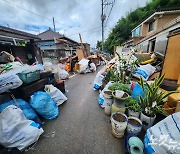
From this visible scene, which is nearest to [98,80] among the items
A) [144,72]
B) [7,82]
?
[144,72]

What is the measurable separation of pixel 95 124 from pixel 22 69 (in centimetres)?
188

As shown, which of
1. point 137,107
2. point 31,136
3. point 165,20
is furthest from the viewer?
point 165,20

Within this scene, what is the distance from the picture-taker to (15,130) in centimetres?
137

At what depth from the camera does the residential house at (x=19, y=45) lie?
358 cm

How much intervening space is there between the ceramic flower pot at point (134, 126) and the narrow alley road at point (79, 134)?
0.22 metres

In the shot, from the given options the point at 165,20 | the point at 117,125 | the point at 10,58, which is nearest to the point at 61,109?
the point at 117,125

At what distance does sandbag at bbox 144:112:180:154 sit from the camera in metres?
0.93

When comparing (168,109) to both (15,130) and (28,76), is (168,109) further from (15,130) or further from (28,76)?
(28,76)

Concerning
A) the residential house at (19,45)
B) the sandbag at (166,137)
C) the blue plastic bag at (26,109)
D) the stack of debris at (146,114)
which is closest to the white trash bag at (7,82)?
the blue plastic bag at (26,109)

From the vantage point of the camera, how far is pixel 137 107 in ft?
5.84

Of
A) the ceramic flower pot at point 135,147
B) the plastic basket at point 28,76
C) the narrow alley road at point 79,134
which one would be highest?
the plastic basket at point 28,76

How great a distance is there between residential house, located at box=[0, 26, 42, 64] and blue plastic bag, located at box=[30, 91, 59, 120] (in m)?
2.87

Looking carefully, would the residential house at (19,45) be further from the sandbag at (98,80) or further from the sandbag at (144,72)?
the sandbag at (144,72)

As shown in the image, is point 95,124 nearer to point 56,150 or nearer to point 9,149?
point 56,150
